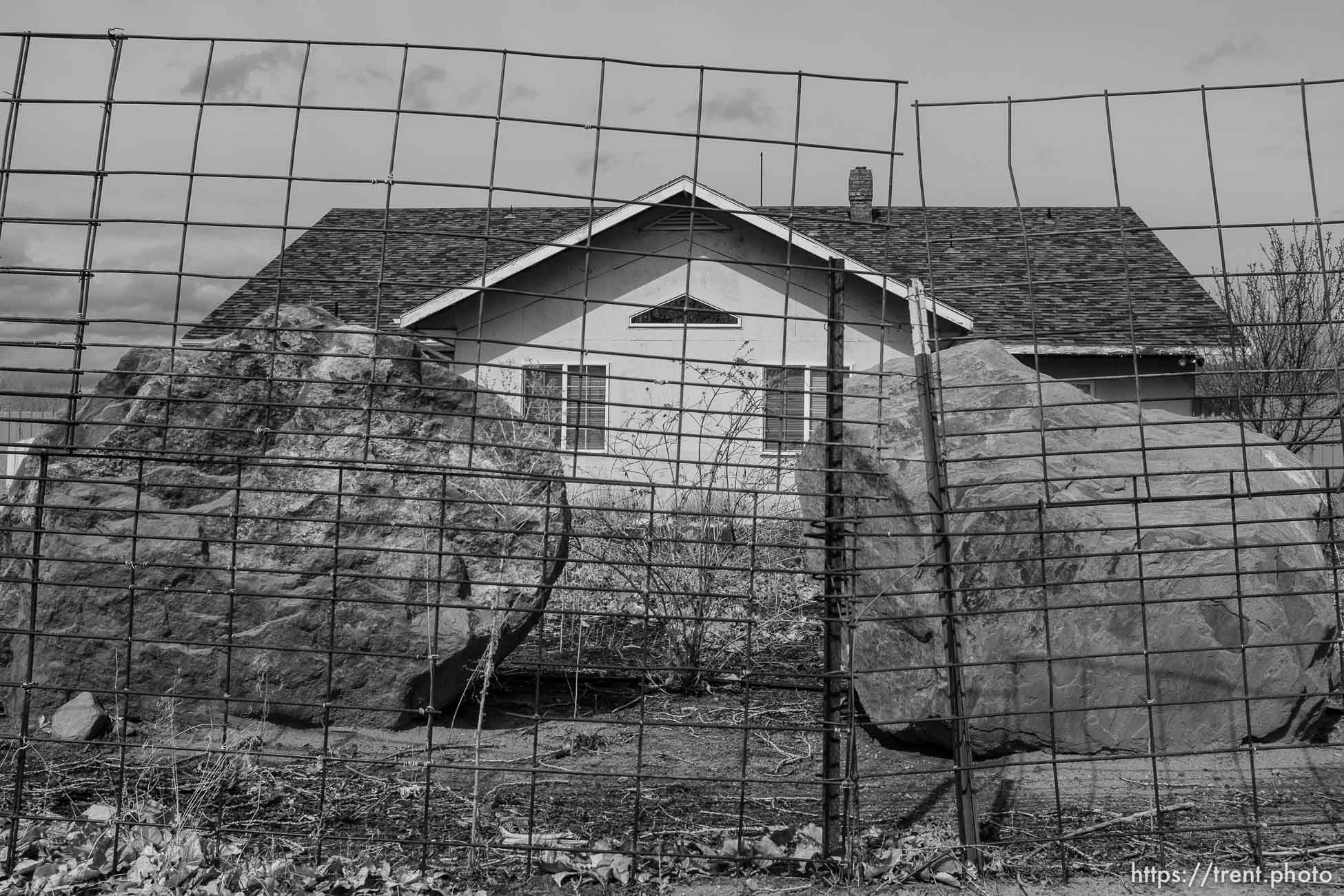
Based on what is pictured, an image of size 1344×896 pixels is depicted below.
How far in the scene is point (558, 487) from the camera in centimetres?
598

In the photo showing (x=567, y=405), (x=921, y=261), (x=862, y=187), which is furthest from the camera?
(x=862, y=187)

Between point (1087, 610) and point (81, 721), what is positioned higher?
point (1087, 610)

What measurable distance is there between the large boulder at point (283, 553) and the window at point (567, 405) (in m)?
0.53

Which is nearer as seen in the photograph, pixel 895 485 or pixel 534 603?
pixel 895 485

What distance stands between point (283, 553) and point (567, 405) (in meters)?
3.15

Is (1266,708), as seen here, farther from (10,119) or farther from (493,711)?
(10,119)

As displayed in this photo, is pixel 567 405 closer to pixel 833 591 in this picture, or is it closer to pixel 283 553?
pixel 283 553

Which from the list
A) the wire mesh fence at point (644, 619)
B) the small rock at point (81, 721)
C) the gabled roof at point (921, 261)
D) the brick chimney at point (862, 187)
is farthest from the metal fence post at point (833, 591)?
the brick chimney at point (862, 187)

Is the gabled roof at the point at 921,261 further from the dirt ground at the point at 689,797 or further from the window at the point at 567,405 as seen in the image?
the dirt ground at the point at 689,797

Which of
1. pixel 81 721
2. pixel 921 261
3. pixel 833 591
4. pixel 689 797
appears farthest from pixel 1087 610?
pixel 921 261

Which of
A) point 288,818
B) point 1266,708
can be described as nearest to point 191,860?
point 288,818

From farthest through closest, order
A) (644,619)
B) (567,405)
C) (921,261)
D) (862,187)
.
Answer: (862,187), (921,261), (567,405), (644,619)

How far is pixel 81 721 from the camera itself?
5363 millimetres

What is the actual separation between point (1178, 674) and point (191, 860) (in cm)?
413
